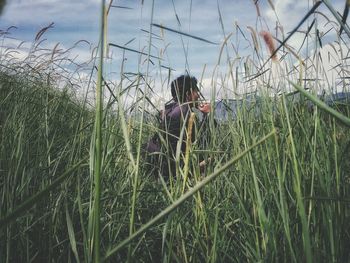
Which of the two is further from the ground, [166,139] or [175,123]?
[175,123]

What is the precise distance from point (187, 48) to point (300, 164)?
0.69 m

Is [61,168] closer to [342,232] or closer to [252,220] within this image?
[252,220]

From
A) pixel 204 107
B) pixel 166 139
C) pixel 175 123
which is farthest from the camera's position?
pixel 175 123

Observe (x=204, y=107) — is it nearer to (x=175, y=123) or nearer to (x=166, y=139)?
(x=166, y=139)

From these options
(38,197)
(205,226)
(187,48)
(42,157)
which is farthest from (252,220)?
(38,197)

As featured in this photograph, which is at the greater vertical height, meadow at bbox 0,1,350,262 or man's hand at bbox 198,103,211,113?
Answer: man's hand at bbox 198,103,211,113

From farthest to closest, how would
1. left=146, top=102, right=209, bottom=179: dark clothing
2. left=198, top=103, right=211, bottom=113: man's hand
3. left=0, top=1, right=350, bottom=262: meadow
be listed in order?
left=198, top=103, right=211, bottom=113: man's hand → left=146, top=102, right=209, bottom=179: dark clothing → left=0, top=1, right=350, bottom=262: meadow

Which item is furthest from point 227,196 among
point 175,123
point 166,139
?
point 175,123

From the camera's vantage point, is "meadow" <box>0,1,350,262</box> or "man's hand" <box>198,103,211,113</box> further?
"man's hand" <box>198,103,211,113</box>

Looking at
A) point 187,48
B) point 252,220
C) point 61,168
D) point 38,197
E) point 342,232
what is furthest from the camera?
point 61,168

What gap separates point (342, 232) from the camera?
4.15 ft

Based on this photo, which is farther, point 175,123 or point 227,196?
point 175,123

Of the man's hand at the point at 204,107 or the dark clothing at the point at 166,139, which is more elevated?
the man's hand at the point at 204,107

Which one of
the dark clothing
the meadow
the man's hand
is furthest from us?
the man's hand
